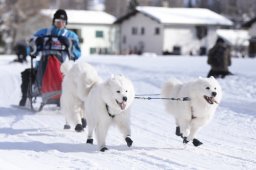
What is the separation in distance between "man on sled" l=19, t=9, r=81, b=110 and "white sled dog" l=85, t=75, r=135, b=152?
278 centimetres

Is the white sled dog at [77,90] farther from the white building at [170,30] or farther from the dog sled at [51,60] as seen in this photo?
the white building at [170,30]

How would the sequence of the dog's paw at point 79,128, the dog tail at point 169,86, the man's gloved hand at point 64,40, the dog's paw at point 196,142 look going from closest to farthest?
the dog's paw at point 196,142 < the dog tail at point 169,86 < the dog's paw at point 79,128 < the man's gloved hand at point 64,40

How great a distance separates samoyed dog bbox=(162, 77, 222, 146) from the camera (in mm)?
6867

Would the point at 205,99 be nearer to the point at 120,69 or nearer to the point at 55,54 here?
the point at 55,54

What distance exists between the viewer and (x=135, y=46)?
59.8 m

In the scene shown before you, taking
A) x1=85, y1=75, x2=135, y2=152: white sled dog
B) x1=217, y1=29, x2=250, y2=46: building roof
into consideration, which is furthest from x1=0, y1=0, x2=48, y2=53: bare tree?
x1=85, y1=75, x2=135, y2=152: white sled dog

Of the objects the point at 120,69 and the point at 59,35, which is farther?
the point at 120,69

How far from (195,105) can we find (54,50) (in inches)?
145

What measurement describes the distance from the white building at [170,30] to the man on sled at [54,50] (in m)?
44.4

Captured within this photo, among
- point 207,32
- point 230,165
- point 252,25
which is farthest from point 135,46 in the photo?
point 230,165

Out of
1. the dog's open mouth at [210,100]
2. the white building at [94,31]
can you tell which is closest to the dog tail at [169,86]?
the dog's open mouth at [210,100]

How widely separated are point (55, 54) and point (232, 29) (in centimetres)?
6412

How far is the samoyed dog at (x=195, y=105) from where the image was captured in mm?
6867

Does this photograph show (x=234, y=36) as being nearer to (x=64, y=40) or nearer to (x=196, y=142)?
(x=64, y=40)
